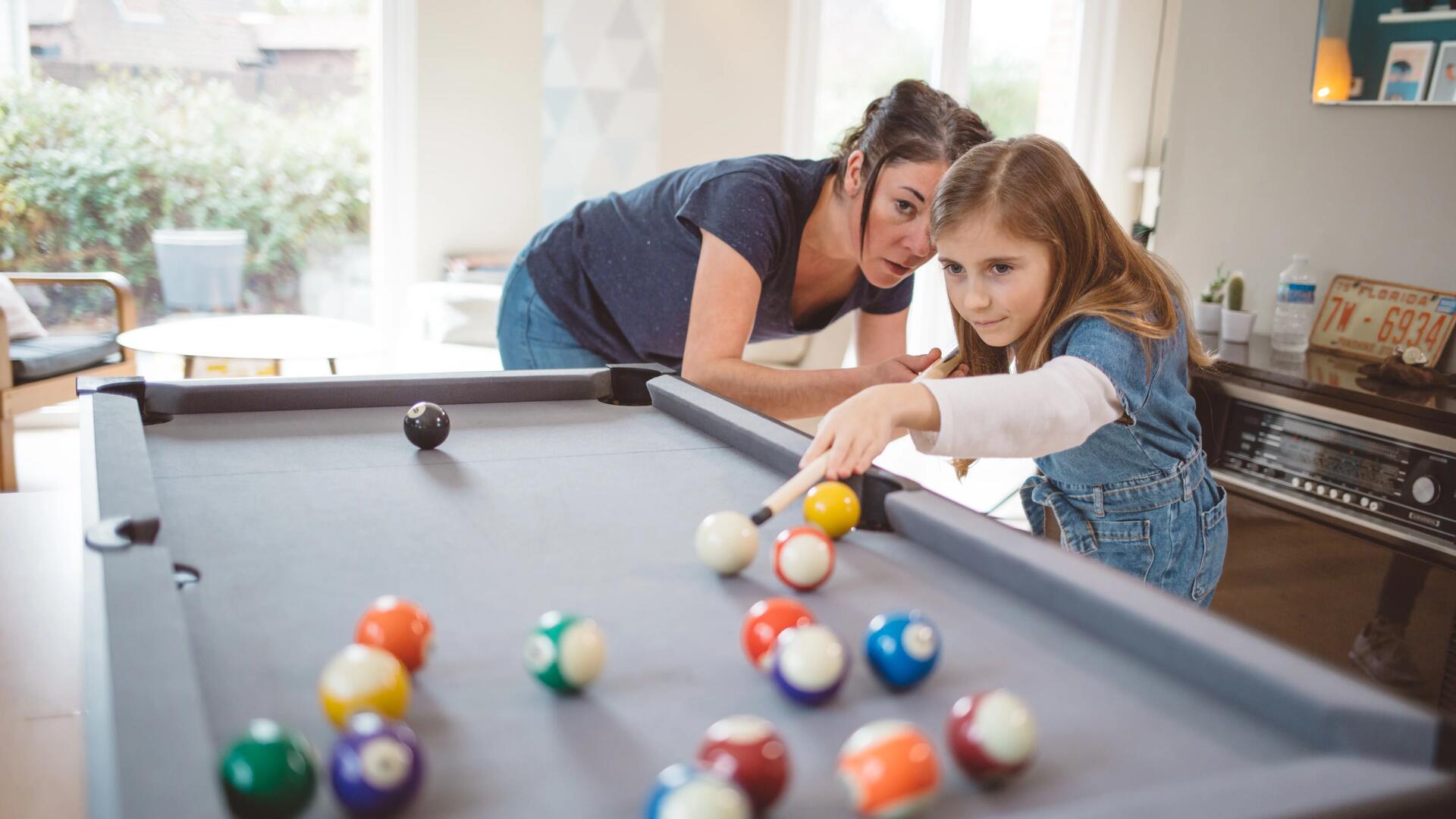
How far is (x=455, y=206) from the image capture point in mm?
4824

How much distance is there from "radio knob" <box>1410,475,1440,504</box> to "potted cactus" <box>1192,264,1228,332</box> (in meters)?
0.84

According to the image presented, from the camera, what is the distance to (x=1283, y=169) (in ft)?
10.0

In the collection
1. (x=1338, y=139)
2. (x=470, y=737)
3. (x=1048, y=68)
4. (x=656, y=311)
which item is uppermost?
(x=1048, y=68)

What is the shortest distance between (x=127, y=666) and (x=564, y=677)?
Answer: 1.01 feet

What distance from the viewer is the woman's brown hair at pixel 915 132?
1.88 meters

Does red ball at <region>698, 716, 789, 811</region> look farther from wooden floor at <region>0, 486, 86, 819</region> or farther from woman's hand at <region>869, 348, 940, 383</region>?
woman's hand at <region>869, 348, 940, 383</region>

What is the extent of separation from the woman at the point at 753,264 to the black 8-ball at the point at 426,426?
550mm

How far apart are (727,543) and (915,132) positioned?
1020mm

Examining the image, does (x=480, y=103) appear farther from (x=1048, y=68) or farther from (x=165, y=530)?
(x=165, y=530)

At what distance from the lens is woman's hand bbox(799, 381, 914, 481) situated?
133 centimetres

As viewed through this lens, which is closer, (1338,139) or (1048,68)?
(1338,139)

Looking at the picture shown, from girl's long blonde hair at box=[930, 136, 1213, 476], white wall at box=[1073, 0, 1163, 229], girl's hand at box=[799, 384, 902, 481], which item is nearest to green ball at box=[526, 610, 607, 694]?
girl's hand at box=[799, 384, 902, 481]

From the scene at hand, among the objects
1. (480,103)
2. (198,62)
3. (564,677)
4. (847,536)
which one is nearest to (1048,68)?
(480,103)

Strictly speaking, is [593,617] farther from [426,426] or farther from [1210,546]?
[1210,546]
